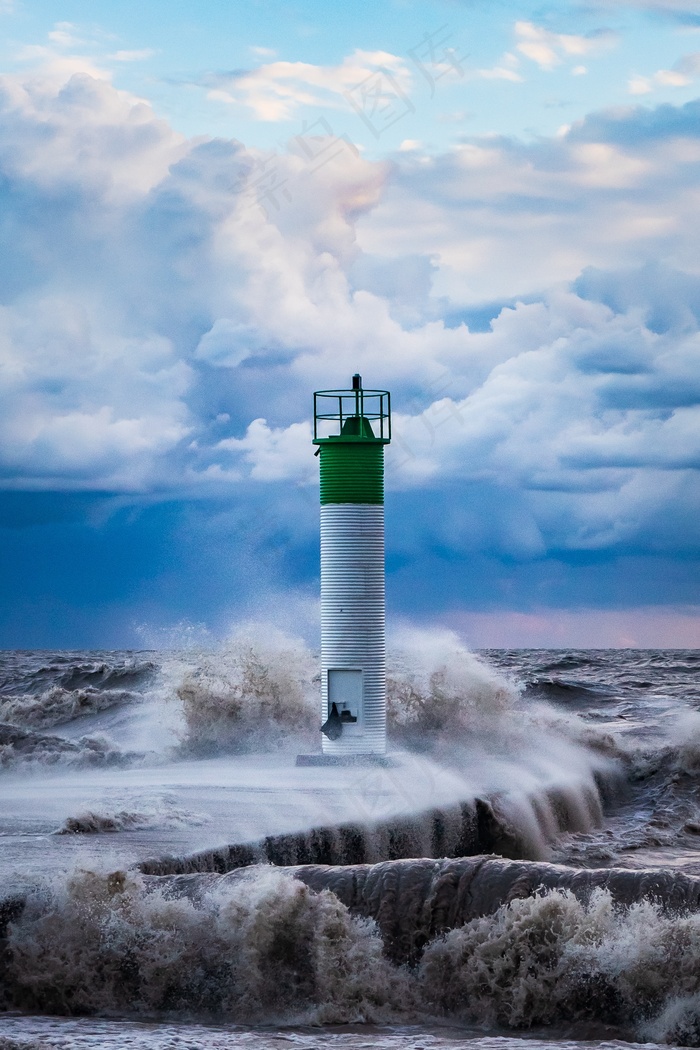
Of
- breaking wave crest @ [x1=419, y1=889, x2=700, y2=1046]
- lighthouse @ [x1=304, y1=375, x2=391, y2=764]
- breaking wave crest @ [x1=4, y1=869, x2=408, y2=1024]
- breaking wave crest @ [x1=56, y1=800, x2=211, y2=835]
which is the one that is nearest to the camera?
breaking wave crest @ [x1=419, y1=889, x2=700, y2=1046]

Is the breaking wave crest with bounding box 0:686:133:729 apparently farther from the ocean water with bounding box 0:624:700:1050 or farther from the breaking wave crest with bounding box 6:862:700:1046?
the breaking wave crest with bounding box 6:862:700:1046

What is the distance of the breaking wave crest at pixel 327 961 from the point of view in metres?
7.77

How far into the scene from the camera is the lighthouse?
1436cm

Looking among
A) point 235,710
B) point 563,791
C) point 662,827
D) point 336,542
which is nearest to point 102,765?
point 235,710

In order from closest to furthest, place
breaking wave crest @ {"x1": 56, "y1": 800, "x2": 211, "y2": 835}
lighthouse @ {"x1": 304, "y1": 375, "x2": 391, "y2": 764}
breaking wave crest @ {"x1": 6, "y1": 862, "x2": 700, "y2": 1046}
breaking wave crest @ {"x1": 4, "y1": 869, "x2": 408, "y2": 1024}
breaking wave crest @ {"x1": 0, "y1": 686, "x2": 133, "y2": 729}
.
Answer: breaking wave crest @ {"x1": 6, "y1": 862, "x2": 700, "y2": 1046}, breaking wave crest @ {"x1": 4, "y1": 869, "x2": 408, "y2": 1024}, breaking wave crest @ {"x1": 56, "y1": 800, "x2": 211, "y2": 835}, lighthouse @ {"x1": 304, "y1": 375, "x2": 391, "y2": 764}, breaking wave crest @ {"x1": 0, "y1": 686, "x2": 133, "y2": 729}

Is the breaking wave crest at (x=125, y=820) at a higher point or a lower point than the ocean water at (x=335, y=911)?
higher

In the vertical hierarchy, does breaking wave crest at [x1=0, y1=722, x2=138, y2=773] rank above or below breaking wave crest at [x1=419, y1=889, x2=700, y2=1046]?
above

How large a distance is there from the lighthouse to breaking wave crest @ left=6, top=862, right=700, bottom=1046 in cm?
584

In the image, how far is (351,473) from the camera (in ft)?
47.6

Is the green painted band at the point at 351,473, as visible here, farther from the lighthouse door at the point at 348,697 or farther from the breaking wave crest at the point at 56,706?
the breaking wave crest at the point at 56,706

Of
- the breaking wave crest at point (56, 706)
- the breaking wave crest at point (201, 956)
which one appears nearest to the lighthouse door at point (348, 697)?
the breaking wave crest at point (201, 956)

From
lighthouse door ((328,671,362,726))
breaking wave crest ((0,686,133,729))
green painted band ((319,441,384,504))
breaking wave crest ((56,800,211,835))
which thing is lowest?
breaking wave crest ((56,800,211,835))

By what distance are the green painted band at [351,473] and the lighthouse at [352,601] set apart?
1cm

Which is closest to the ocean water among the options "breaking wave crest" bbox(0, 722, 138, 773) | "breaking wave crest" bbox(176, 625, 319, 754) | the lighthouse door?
"breaking wave crest" bbox(0, 722, 138, 773)
